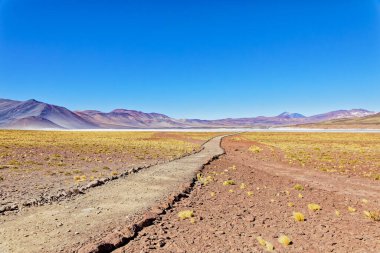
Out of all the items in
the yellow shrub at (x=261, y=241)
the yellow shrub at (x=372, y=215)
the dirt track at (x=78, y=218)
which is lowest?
the yellow shrub at (x=372, y=215)

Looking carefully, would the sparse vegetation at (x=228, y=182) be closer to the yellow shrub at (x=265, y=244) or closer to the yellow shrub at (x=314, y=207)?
the yellow shrub at (x=314, y=207)

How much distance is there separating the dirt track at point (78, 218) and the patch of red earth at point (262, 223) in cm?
133

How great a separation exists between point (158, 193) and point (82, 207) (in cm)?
363

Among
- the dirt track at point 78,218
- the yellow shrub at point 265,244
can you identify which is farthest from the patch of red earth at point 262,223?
the dirt track at point 78,218

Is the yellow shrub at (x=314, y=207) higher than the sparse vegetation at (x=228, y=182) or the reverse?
the reverse

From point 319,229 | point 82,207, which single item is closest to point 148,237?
point 82,207

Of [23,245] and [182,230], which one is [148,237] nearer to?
[182,230]

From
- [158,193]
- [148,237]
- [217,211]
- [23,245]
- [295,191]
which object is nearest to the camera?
[23,245]

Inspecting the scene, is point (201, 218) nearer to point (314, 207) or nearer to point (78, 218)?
point (78, 218)

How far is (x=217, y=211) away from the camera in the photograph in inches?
475

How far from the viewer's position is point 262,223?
10836 millimetres

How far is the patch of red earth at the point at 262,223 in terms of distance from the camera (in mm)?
8836

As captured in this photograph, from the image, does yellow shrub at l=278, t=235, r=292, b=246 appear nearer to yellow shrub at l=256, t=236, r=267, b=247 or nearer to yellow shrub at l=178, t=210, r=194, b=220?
yellow shrub at l=256, t=236, r=267, b=247

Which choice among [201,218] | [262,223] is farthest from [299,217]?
[201,218]
